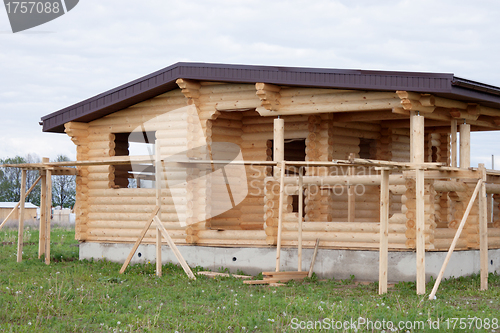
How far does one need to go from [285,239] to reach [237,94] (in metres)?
3.92

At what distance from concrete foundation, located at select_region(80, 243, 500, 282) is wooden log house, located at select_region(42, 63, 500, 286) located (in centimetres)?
20

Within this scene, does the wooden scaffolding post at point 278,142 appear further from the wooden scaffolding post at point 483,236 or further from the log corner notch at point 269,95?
the wooden scaffolding post at point 483,236

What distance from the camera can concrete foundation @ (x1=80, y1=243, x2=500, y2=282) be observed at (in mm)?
13352

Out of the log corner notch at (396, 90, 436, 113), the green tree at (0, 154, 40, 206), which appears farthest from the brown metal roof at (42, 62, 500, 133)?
the green tree at (0, 154, 40, 206)

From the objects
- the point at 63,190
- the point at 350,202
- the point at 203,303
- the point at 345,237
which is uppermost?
the point at 63,190

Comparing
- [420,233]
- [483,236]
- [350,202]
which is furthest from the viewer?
[350,202]

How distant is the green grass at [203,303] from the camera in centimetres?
939

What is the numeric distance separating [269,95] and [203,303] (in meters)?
5.80

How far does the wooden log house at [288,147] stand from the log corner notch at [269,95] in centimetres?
4

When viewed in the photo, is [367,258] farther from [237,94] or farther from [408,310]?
[237,94]

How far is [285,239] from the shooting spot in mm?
14844

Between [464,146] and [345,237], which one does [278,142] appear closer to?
[345,237]

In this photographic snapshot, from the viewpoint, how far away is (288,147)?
18906mm

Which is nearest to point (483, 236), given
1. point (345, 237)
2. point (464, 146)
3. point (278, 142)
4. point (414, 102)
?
point (464, 146)
